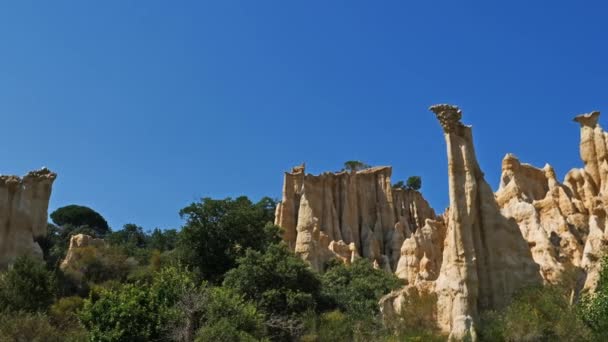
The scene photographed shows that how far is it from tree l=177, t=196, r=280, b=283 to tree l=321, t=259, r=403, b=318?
451cm

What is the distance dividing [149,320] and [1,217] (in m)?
20.5

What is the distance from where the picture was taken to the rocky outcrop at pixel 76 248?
130 ft

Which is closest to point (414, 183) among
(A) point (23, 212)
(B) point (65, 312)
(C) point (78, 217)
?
(C) point (78, 217)

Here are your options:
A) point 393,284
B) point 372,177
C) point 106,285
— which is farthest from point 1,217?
point 372,177

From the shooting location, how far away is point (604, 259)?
21000mm

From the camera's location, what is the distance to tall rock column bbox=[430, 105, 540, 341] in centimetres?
2281

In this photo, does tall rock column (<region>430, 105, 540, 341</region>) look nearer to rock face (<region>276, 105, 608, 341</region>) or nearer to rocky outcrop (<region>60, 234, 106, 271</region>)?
rock face (<region>276, 105, 608, 341</region>)

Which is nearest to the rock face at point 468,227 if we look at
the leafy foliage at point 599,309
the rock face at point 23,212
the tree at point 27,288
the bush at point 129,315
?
the leafy foliage at point 599,309

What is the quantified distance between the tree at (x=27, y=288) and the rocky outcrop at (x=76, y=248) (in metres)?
6.50

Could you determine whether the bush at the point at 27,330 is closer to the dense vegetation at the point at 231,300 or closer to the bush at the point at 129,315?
the dense vegetation at the point at 231,300

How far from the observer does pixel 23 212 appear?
40.2m

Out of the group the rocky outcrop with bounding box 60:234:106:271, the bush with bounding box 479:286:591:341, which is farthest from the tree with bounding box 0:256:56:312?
the bush with bounding box 479:286:591:341

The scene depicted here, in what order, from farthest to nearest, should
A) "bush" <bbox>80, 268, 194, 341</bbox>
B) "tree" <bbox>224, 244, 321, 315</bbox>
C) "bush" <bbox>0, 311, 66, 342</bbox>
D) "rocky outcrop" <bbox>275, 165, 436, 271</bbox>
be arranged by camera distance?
"rocky outcrop" <bbox>275, 165, 436, 271</bbox> < "tree" <bbox>224, 244, 321, 315</bbox> < "bush" <bbox>0, 311, 66, 342</bbox> < "bush" <bbox>80, 268, 194, 341</bbox>

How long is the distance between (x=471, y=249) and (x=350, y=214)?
1546 inches
